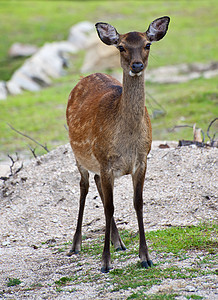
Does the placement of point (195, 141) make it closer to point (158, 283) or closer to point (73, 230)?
point (73, 230)

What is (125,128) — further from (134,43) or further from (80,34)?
(80,34)

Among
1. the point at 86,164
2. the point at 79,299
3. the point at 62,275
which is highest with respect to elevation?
the point at 86,164

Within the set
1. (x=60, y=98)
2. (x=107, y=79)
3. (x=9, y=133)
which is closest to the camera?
(x=107, y=79)

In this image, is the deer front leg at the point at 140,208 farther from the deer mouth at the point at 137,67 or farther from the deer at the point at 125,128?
the deer mouth at the point at 137,67

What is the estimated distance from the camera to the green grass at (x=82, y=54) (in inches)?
508

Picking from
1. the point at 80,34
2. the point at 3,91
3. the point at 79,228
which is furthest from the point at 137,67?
the point at 80,34

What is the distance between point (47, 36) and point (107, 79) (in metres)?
19.4

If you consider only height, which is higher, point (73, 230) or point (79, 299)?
point (73, 230)

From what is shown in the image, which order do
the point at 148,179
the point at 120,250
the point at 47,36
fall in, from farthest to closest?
the point at 47,36, the point at 148,179, the point at 120,250

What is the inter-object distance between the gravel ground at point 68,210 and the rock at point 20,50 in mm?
14254

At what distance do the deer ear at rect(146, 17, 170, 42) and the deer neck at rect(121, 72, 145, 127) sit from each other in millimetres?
484

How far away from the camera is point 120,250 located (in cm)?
598

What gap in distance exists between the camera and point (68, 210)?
7465mm

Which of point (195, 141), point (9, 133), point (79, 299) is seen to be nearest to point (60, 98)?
point (9, 133)
